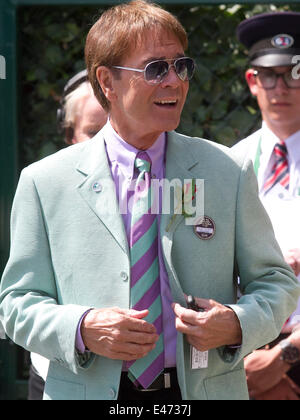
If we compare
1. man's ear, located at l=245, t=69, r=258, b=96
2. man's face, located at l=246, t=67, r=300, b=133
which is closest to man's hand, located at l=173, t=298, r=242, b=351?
man's face, located at l=246, t=67, r=300, b=133

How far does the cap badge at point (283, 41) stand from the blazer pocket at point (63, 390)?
2088 millimetres

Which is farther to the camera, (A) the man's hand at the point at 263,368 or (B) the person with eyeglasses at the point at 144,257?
(A) the man's hand at the point at 263,368

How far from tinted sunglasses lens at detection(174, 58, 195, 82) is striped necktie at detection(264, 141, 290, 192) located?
3.56 ft

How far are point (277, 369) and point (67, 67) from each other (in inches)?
91.7

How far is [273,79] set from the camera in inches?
149

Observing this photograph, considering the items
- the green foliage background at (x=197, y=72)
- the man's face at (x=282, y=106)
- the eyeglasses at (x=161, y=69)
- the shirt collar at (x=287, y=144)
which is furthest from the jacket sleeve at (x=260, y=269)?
the green foliage background at (x=197, y=72)

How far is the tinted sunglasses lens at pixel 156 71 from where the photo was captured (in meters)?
2.47

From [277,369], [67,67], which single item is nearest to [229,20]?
[67,67]

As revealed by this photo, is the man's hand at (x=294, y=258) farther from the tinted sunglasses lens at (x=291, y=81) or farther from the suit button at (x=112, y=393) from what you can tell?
the suit button at (x=112, y=393)

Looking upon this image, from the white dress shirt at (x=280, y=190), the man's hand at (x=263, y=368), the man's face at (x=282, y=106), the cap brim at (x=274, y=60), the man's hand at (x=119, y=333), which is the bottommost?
the man's hand at (x=263, y=368)

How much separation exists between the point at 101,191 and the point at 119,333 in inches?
18.1

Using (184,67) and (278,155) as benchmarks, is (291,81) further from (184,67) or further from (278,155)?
(184,67)
